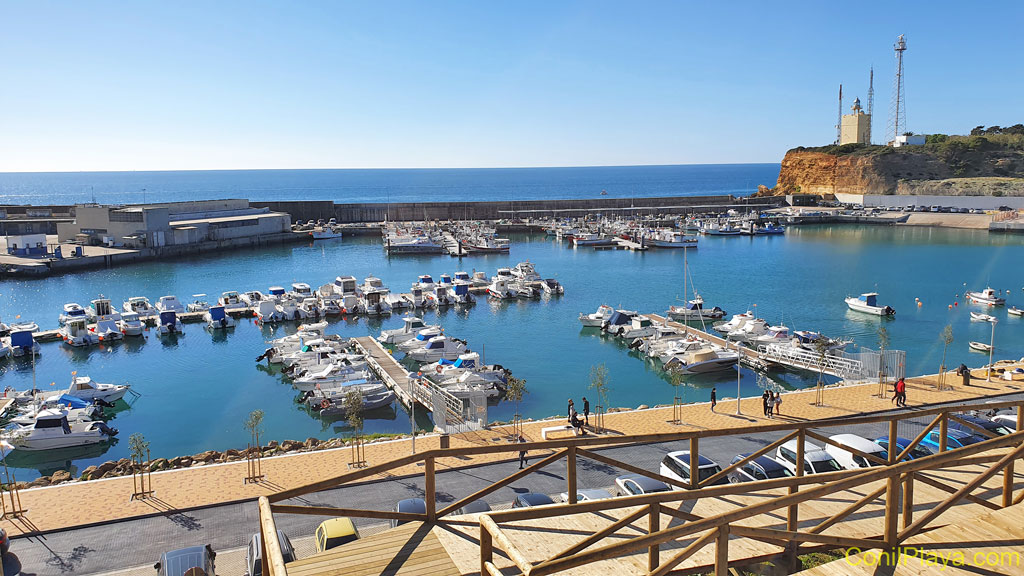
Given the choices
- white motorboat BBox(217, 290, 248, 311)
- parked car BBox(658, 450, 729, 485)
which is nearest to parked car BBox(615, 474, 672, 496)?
parked car BBox(658, 450, 729, 485)

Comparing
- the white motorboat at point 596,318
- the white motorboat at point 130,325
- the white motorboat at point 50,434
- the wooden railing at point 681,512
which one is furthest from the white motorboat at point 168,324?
the wooden railing at point 681,512

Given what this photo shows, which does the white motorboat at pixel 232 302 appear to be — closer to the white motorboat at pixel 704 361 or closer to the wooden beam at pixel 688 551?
the white motorboat at pixel 704 361

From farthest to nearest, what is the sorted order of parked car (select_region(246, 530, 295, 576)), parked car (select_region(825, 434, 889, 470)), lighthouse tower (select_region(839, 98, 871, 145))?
lighthouse tower (select_region(839, 98, 871, 145)) → parked car (select_region(825, 434, 889, 470)) → parked car (select_region(246, 530, 295, 576))

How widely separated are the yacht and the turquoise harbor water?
1.42 ft

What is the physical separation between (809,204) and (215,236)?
83.6 m

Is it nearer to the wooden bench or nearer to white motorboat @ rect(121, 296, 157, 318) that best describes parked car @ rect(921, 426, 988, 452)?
the wooden bench

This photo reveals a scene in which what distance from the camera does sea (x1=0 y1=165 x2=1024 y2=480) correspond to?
938 inches

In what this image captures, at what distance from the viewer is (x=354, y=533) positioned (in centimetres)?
1000

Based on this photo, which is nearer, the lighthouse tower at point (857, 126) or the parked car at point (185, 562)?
the parked car at point (185, 562)

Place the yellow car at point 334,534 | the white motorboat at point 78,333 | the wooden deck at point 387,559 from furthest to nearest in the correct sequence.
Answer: the white motorboat at point 78,333 → the yellow car at point 334,534 → the wooden deck at point 387,559

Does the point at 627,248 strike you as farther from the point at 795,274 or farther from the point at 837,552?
the point at 837,552

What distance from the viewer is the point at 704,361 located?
89.6 feet

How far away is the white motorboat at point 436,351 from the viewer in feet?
96.0

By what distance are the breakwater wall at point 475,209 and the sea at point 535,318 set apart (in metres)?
15.0
